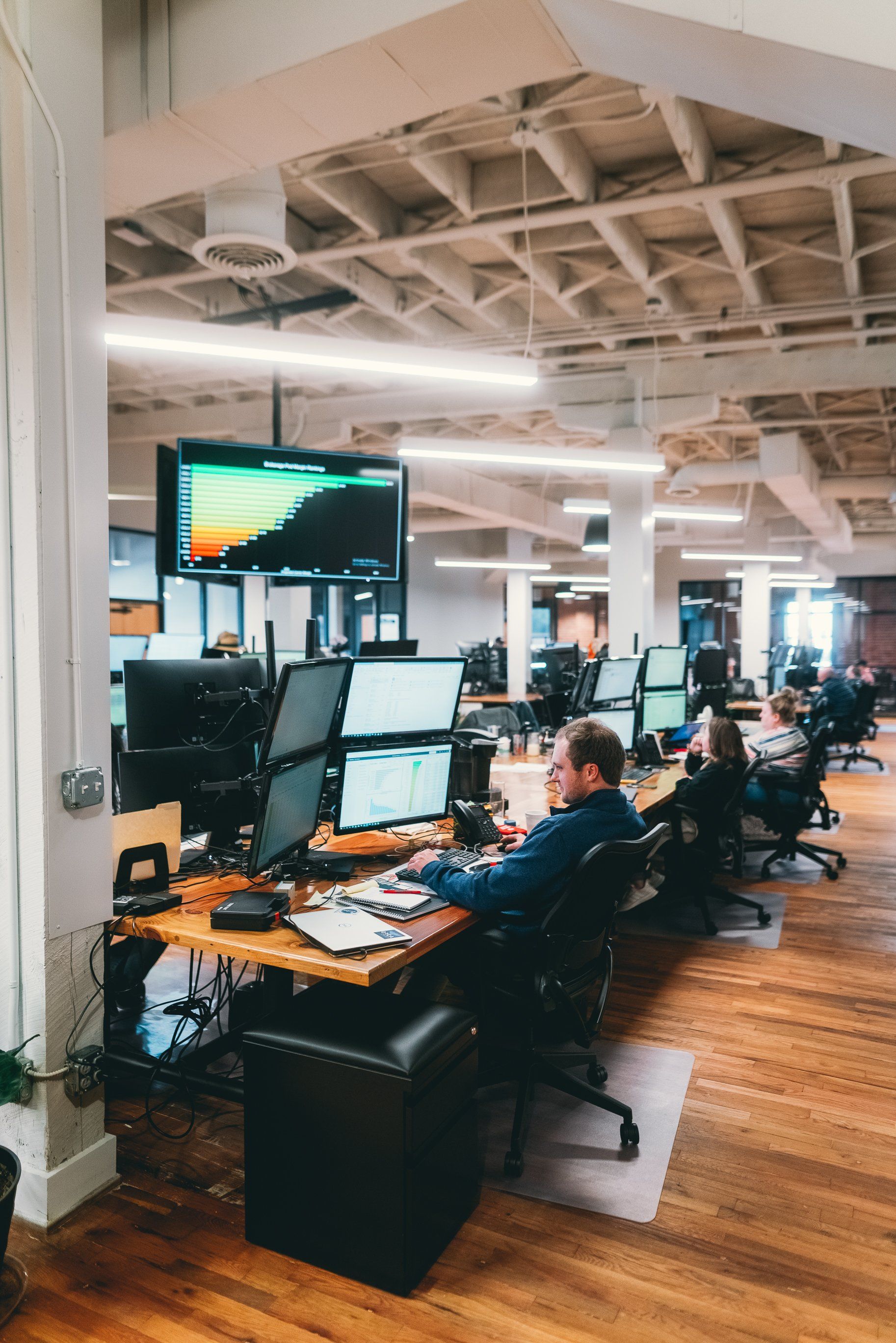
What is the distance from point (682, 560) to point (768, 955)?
15.9 m

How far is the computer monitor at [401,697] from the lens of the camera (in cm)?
285

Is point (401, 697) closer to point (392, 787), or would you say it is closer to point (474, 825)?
point (392, 787)

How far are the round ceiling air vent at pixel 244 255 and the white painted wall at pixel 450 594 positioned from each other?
1077 cm

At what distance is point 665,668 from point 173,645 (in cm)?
332

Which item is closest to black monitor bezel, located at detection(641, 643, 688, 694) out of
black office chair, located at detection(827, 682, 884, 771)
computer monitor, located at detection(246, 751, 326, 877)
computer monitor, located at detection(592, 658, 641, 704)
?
computer monitor, located at detection(592, 658, 641, 704)

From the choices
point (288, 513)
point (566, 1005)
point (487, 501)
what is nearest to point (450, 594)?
point (487, 501)

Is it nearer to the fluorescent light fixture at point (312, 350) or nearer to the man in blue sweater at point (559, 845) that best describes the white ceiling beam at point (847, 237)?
the fluorescent light fixture at point (312, 350)

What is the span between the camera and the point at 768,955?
4184 mm

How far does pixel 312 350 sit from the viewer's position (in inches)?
149

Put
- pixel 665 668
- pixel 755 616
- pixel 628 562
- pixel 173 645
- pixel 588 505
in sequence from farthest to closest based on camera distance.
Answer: pixel 755 616
pixel 588 505
pixel 628 562
pixel 173 645
pixel 665 668

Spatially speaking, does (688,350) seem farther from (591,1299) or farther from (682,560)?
(682,560)

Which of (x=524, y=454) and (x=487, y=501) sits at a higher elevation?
(x=487, y=501)

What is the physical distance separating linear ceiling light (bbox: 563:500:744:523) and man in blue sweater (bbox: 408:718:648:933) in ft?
19.9

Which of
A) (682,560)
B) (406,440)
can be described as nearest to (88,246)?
(406,440)
